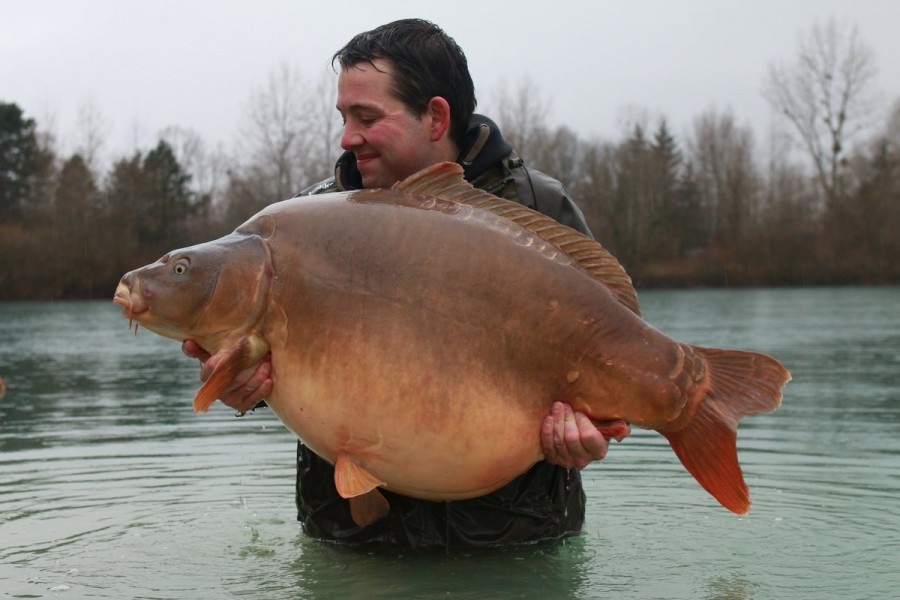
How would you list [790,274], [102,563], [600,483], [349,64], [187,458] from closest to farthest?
[349,64] → [102,563] → [600,483] → [187,458] → [790,274]

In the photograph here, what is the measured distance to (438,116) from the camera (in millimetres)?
4387

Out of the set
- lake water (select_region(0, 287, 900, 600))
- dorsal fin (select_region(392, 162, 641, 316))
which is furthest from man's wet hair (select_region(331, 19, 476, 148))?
lake water (select_region(0, 287, 900, 600))

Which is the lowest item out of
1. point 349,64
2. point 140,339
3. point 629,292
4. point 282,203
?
point 140,339

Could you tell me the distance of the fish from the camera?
3.64 metres

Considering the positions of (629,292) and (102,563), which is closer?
(629,292)

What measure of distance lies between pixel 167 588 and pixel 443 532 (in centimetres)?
113

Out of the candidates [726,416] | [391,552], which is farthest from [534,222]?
[391,552]

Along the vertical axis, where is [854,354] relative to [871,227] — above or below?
below

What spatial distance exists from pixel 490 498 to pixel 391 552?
0.50 m

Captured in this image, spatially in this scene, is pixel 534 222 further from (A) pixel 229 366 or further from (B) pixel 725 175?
(B) pixel 725 175

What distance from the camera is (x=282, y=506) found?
607cm

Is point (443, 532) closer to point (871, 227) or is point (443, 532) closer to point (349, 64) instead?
point (349, 64)

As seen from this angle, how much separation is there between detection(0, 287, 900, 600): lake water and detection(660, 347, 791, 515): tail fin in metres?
0.70

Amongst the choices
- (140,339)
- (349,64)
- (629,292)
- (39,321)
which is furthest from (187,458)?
(39,321)
